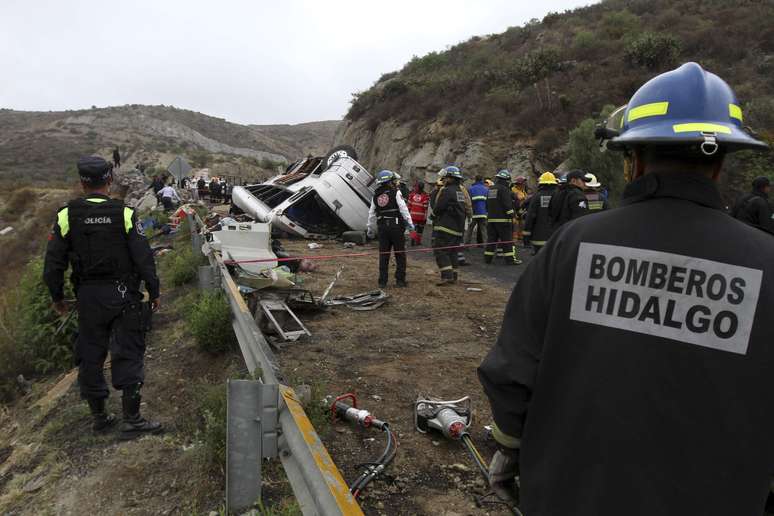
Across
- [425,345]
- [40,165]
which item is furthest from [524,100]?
[40,165]

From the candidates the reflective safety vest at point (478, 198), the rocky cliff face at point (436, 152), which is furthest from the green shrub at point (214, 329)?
the rocky cliff face at point (436, 152)

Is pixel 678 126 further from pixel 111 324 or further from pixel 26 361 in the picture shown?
pixel 26 361

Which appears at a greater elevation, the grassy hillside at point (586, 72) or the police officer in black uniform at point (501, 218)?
the grassy hillside at point (586, 72)

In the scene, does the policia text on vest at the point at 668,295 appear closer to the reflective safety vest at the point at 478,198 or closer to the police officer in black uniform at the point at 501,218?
the police officer in black uniform at the point at 501,218

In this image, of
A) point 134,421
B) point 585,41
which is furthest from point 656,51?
point 134,421

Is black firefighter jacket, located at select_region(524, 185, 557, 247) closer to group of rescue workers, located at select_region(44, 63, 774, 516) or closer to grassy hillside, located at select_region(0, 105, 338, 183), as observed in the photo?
group of rescue workers, located at select_region(44, 63, 774, 516)

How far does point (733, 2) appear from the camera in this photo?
24281mm

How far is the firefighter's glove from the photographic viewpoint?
1602mm

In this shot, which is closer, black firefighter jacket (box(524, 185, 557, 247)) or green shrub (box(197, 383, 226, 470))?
green shrub (box(197, 383, 226, 470))

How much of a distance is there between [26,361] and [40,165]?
2190 inches

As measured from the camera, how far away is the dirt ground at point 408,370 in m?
3.07

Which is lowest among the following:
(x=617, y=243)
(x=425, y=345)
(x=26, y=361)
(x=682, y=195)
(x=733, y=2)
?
(x=26, y=361)

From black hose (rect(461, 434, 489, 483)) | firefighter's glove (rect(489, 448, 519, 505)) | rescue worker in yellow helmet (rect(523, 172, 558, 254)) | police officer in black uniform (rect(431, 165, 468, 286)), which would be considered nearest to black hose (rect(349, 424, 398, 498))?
black hose (rect(461, 434, 489, 483))

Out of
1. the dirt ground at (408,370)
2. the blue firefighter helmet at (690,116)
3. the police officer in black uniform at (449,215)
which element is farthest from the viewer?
the police officer in black uniform at (449,215)
